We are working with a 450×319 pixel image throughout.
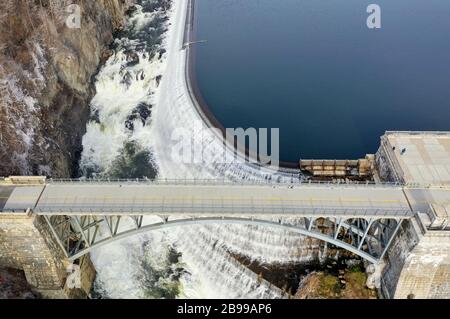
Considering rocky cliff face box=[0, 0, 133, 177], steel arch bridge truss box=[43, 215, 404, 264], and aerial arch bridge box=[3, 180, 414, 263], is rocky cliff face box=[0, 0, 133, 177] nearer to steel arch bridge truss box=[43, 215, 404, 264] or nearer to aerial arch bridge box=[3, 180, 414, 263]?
aerial arch bridge box=[3, 180, 414, 263]

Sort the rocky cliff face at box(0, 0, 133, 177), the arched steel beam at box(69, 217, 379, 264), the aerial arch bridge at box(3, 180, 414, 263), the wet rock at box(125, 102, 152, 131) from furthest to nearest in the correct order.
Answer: the wet rock at box(125, 102, 152, 131), the rocky cliff face at box(0, 0, 133, 177), the arched steel beam at box(69, 217, 379, 264), the aerial arch bridge at box(3, 180, 414, 263)

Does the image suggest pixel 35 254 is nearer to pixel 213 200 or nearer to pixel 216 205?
pixel 213 200

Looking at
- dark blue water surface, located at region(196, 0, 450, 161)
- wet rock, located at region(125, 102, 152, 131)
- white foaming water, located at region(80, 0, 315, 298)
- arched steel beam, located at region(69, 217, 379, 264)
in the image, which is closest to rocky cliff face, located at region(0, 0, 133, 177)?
white foaming water, located at region(80, 0, 315, 298)

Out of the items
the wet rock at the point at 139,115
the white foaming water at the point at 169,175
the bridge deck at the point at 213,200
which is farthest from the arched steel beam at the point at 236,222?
the wet rock at the point at 139,115

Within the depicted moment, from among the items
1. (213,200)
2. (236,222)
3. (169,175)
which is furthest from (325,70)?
(236,222)

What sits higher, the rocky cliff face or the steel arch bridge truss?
the rocky cliff face

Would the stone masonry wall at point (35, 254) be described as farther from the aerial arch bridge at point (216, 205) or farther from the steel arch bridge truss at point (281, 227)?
the steel arch bridge truss at point (281, 227)
